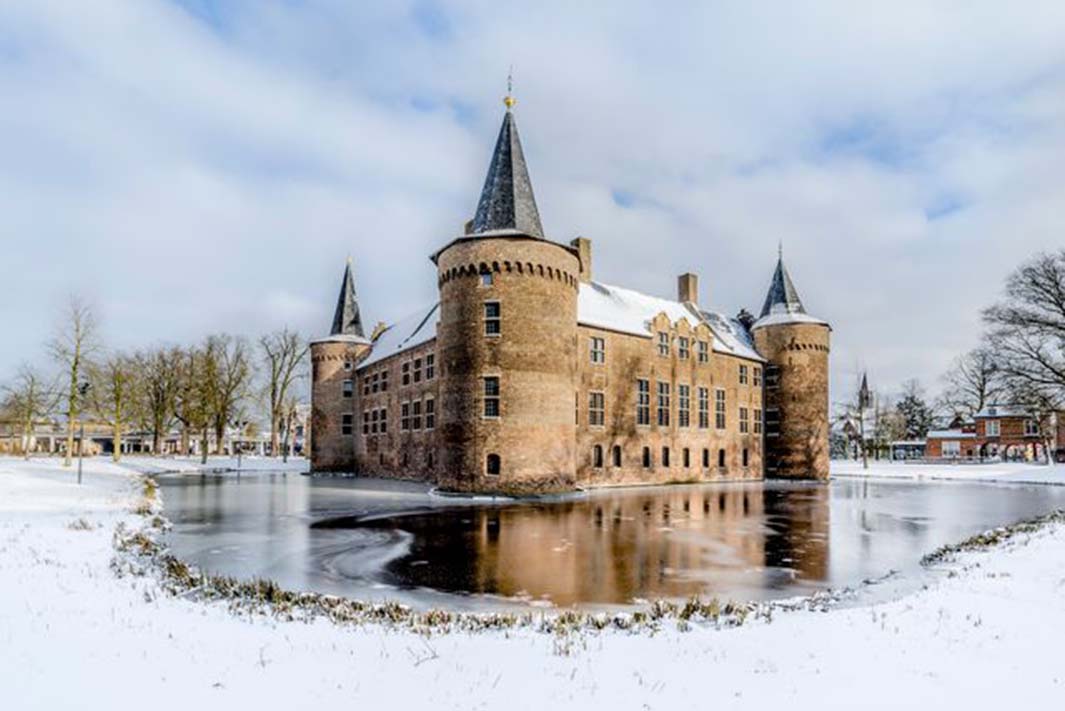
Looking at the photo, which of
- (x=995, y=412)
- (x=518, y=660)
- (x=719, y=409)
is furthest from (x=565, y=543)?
(x=995, y=412)

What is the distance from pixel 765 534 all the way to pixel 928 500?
15245 millimetres

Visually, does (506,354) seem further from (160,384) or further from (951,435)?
(951,435)

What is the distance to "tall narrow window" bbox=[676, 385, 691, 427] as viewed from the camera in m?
41.0

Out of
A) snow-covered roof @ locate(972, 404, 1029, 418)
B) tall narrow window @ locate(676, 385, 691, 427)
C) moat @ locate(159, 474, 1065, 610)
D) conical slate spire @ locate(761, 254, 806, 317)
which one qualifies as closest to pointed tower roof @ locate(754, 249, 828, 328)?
conical slate spire @ locate(761, 254, 806, 317)

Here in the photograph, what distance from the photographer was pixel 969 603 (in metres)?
8.57

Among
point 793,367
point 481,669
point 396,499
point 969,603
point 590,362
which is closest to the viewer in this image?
point 481,669

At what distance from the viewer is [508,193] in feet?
101

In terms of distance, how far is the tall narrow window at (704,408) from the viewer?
141ft

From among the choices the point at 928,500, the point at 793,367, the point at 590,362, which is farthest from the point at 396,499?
the point at 793,367

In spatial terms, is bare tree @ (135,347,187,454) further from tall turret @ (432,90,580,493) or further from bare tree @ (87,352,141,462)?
tall turret @ (432,90,580,493)

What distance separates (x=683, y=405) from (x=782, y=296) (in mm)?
13658

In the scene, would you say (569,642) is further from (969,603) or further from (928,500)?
(928,500)

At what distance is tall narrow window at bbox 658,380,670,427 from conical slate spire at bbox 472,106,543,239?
1342 centimetres

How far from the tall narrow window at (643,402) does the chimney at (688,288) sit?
39.6 ft
